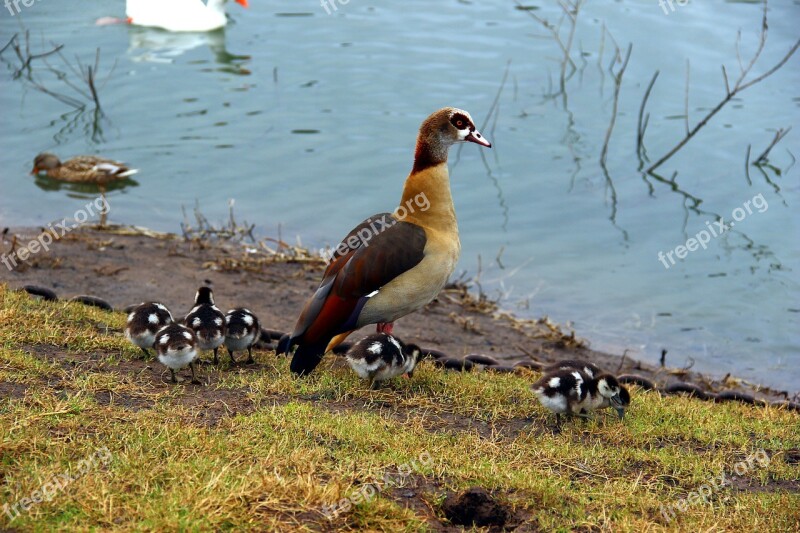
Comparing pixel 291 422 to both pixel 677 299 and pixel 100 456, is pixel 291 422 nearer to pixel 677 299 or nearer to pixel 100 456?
pixel 100 456

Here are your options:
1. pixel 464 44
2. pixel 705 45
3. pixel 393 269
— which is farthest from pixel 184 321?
pixel 705 45

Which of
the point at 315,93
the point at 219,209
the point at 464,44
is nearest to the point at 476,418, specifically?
the point at 219,209

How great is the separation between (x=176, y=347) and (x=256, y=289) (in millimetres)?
4210

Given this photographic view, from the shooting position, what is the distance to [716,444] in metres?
6.55

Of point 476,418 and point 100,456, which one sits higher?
point 100,456

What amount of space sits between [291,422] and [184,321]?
1947 millimetres

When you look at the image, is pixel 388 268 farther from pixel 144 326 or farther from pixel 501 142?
pixel 501 142

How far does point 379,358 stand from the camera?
6.96 meters

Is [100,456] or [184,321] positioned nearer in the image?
[100,456]

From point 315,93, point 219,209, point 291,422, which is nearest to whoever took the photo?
point 291,422

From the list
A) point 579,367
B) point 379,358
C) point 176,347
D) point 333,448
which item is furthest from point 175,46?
point 333,448

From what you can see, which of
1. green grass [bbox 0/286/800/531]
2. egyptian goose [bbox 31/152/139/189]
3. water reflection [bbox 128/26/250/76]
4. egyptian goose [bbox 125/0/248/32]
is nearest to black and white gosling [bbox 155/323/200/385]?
green grass [bbox 0/286/800/531]

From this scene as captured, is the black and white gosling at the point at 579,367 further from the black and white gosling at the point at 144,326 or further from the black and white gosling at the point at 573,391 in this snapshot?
the black and white gosling at the point at 144,326

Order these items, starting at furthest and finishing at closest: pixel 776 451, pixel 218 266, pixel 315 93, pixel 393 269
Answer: pixel 315 93 < pixel 218 266 < pixel 393 269 < pixel 776 451
